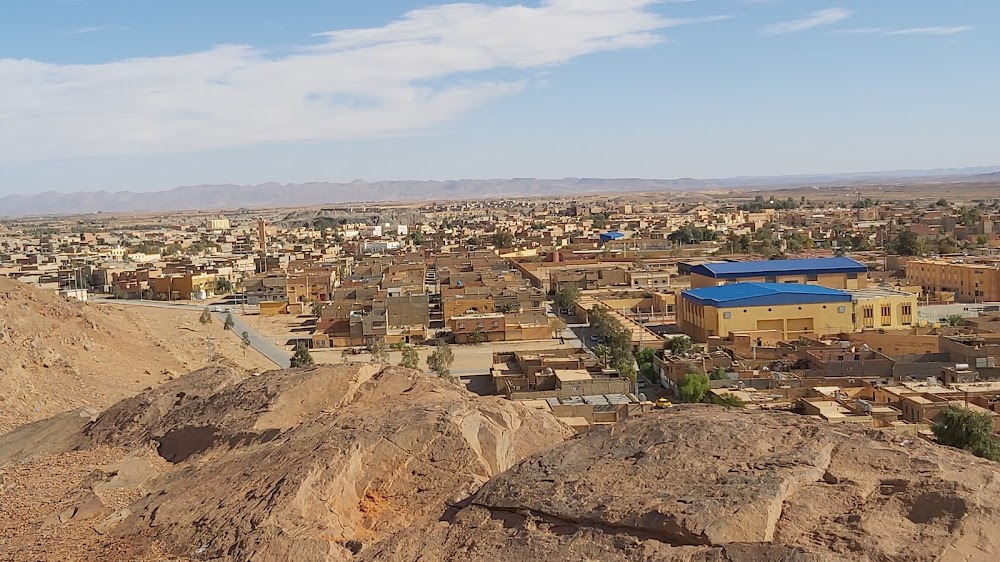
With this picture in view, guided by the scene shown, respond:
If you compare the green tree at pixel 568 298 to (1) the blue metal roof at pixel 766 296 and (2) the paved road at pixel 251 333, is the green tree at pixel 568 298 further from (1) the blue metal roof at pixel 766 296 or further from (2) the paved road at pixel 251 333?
(2) the paved road at pixel 251 333

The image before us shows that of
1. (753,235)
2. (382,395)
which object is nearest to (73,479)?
(382,395)

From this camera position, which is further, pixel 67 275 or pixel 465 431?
pixel 67 275

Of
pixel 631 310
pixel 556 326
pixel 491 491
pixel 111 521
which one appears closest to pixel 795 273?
pixel 631 310

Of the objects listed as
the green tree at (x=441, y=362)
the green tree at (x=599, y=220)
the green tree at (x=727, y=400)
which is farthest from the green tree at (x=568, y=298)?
the green tree at (x=599, y=220)

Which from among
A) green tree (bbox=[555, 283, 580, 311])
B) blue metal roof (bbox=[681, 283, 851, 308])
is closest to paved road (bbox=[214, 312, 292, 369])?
green tree (bbox=[555, 283, 580, 311])

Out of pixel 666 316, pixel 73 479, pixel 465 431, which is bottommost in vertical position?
pixel 666 316

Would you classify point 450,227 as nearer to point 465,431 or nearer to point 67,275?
point 67,275
